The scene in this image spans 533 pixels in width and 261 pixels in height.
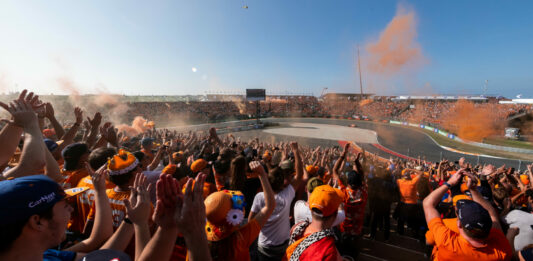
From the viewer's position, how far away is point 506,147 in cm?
2503

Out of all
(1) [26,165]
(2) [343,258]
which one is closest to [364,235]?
(2) [343,258]

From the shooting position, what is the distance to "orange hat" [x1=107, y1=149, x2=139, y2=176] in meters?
2.31

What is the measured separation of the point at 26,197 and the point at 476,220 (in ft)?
10.7

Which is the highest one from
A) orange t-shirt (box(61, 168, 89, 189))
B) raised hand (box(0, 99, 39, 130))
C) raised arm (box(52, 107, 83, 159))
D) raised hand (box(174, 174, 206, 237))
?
raised hand (box(0, 99, 39, 130))

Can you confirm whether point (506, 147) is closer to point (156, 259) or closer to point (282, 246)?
point (282, 246)

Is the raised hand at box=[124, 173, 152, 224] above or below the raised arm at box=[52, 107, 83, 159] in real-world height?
below

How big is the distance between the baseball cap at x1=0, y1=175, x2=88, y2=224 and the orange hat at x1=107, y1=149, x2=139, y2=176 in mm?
1035

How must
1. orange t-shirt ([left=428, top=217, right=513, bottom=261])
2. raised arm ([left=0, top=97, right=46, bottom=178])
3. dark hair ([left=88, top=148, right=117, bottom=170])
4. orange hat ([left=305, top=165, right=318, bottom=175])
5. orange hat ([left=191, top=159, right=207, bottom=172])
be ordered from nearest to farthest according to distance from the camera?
orange t-shirt ([left=428, top=217, right=513, bottom=261]) < raised arm ([left=0, top=97, right=46, bottom=178]) < dark hair ([left=88, top=148, right=117, bottom=170]) < orange hat ([left=191, top=159, right=207, bottom=172]) < orange hat ([left=305, top=165, right=318, bottom=175])

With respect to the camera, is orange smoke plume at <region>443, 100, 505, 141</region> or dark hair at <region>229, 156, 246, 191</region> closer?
dark hair at <region>229, 156, 246, 191</region>

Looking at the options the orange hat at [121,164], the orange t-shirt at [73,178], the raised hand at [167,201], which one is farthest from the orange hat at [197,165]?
the raised hand at [167,201]

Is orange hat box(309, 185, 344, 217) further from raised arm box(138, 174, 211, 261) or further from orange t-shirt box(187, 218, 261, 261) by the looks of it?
raised arm box(138, 174, 211, 261)

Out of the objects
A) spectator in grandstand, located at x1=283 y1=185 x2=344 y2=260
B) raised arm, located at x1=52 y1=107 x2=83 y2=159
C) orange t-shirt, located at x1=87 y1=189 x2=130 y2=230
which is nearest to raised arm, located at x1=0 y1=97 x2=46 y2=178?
orange t-shirt, located at x1=87 y1=189 x2=130 y2=230

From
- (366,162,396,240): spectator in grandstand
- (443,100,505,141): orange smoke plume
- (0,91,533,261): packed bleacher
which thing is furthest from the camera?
(443,100,505,141): orange smoke plume

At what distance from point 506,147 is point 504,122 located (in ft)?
44.7
